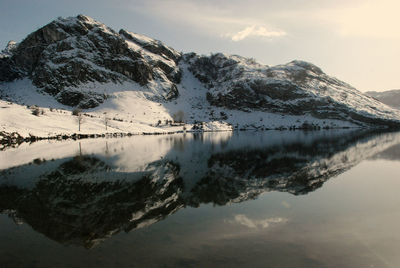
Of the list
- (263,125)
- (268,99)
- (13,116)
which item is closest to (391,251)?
(13,116)

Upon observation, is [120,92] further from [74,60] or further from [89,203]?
[89,203]

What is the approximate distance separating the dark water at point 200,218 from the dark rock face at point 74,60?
138m

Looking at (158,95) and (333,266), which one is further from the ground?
(158,95)

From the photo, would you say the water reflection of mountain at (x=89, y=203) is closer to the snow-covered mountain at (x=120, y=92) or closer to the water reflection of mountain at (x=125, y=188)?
the water reflection of mountain at (x=125, y=188)

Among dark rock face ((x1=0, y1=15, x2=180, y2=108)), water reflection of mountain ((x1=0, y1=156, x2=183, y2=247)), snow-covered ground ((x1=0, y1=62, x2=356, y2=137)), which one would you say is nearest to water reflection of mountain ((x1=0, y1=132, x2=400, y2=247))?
water reflection of mountain ((x1=0, y1=156, x2=183, y2=247))

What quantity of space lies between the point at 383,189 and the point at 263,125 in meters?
150

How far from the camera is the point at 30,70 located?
170 metres

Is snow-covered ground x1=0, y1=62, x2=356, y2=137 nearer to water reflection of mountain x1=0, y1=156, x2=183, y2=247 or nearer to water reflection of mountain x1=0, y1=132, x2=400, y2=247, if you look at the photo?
water reflection of mountain x1=0, y1=132, x2=400, y2=247

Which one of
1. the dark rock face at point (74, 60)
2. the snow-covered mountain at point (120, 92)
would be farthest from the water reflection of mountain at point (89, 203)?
the dark rock face at point (74, 60)

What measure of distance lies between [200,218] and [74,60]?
170 metres

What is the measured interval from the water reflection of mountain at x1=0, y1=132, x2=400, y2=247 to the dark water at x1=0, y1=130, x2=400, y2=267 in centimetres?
9

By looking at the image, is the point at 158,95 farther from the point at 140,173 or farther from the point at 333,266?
the point at 333,266

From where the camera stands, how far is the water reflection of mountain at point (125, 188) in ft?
44.7

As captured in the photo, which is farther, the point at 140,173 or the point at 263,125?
the point at 263,125
